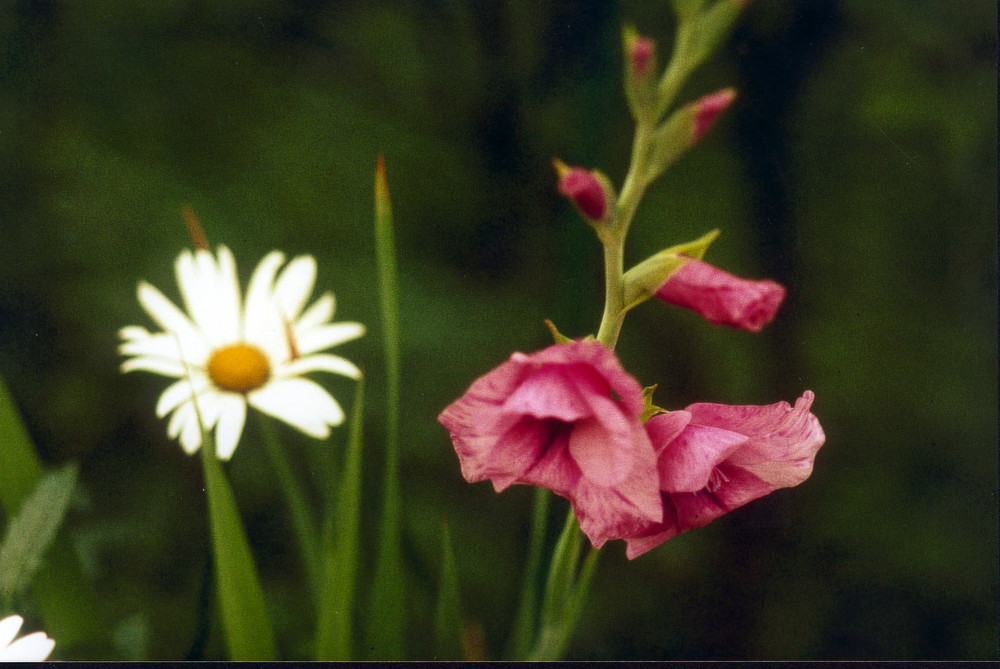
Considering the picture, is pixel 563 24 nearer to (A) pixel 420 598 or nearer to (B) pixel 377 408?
(B) pixel 377 408

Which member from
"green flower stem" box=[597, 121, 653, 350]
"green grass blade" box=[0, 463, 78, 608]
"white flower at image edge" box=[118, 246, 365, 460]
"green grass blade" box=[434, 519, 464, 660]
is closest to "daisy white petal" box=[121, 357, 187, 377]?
"white flower at image edge" box=[118, 246, 365, 460]

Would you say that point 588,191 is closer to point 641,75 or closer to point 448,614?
point 641,75

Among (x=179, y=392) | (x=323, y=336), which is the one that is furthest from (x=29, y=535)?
(x=323, y=336)

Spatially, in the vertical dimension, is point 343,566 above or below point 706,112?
below

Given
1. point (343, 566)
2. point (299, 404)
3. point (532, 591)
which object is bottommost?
point (532, 591)

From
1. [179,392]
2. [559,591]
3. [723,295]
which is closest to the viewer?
[723,295]

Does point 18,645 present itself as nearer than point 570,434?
No
